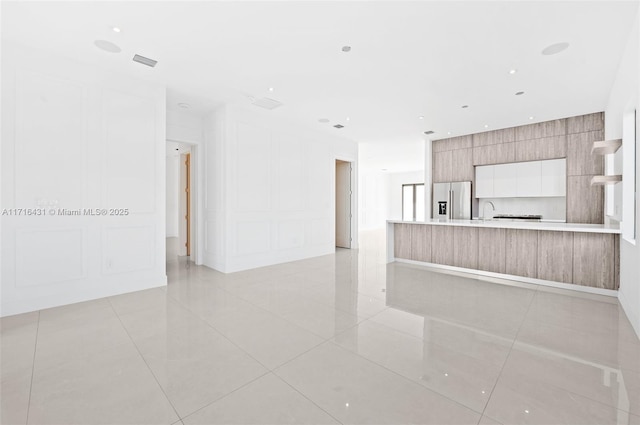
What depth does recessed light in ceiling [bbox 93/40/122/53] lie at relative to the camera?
3258 millimetres

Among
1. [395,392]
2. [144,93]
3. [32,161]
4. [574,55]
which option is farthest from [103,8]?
[574,55]

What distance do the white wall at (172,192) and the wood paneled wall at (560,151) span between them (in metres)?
9.52

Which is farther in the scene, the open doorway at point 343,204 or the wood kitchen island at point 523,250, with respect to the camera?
the open doorway at point 343,204

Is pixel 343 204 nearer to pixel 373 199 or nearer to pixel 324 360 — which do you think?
pixel 324 360

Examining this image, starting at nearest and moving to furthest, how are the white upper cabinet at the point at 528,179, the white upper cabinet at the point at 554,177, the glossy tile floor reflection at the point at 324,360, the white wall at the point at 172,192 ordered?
1. the glossy tile floor reflection at the point at 324,360
2. the white upper cabinet at the point at 554,177
3. the white upper cabinet at the point at 528,179
4. the white wall at the point at 172,192

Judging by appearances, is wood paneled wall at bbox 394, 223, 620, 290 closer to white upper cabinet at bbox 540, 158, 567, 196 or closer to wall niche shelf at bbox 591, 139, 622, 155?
wall niche shelf at bbox 591, 139, 622, 155

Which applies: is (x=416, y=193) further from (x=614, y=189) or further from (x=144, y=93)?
(x=144, y=93)

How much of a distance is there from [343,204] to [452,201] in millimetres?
3048

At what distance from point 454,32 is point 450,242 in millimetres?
3613

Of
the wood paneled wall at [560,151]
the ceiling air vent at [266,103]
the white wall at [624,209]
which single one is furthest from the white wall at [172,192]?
the white wall at [624,209]

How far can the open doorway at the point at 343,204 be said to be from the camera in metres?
8.30

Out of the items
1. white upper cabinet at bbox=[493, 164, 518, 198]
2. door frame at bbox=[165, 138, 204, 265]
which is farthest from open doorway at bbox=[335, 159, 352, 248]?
door frame at bbox=[165, 138, 204, 265]

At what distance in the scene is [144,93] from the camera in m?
4.23

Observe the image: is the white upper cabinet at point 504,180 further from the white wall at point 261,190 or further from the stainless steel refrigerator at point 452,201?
the white wall at point 261,190
